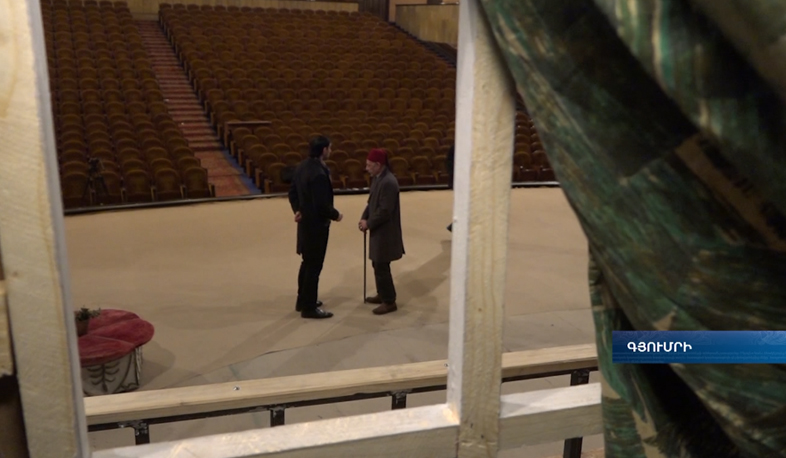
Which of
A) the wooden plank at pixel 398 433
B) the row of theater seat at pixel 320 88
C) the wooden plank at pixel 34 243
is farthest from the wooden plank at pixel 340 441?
the row of theater seat at pixel 320 88

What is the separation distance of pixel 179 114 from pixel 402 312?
5683mm

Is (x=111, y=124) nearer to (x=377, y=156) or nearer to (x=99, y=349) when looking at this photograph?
(x=377, y=156)

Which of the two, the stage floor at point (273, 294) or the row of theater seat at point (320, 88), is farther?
the row of theater seat at point (320, 88)

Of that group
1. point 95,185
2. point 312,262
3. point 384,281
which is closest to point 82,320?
point 312,262

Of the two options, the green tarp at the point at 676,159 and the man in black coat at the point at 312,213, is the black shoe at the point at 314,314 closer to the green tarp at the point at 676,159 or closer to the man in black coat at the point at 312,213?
the man in black coat at the point at 312,213

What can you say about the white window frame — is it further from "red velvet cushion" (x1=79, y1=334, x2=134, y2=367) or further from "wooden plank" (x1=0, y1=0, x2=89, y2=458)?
"red velvet cushion" (x1=79, y1=334, x2=134, y2=367)

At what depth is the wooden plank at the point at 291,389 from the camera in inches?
40.9

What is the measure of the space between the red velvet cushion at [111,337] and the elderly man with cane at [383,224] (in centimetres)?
126

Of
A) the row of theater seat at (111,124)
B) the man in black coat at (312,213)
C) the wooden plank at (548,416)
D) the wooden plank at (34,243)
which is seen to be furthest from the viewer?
the row of theater seat at (111,124)

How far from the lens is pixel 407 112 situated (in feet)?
25.4

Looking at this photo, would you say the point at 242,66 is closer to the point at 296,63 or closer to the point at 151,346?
the point at 296,63

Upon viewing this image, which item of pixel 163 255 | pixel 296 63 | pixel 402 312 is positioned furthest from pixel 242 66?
pixel 402 312

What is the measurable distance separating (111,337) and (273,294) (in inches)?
47.2

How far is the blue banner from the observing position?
0.46 m
